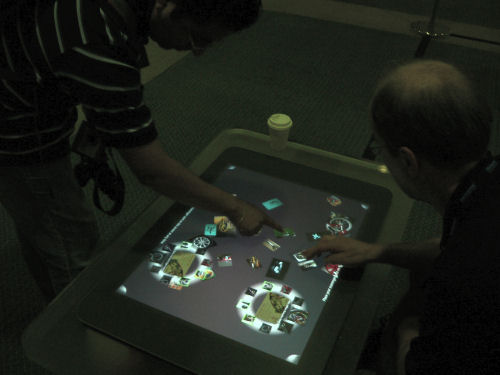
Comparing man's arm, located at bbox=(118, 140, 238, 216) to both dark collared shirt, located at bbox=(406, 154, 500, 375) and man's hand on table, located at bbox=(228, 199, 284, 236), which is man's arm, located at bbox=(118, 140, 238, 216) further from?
dark collared shirt, located at bbox=(406, 154, 500, 375)

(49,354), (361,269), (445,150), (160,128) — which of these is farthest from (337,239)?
(160,128)

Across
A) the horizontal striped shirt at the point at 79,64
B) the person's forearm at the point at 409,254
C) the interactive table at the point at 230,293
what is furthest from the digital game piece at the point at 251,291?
the horizontal striped shirt at the point at 79,64

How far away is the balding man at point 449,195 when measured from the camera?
0.69 metres

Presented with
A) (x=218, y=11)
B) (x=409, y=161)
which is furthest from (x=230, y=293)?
(x=218, y=11)

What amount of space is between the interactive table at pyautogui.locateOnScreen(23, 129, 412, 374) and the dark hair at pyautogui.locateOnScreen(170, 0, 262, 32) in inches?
21.1

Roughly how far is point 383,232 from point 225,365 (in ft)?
1.91

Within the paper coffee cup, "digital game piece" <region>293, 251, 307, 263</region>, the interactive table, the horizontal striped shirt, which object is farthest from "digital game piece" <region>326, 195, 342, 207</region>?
the horizontal striped shirt

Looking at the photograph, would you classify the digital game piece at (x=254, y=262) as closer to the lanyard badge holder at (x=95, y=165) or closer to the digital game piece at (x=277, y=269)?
the digital game piece at (x=277, y=269)

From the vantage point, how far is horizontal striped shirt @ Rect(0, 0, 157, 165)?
77 cm

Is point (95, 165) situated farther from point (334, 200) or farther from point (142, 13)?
point (334, 200)

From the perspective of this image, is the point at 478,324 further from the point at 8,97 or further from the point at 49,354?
the point at 8,97

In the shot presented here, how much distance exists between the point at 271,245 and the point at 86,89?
0.60 m

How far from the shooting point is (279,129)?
56.5 inches

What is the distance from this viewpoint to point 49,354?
918 mm
